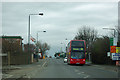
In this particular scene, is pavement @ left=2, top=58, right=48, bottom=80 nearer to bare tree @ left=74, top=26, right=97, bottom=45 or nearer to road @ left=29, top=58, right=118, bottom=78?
road @ left=29, top=58, right=118, bottom=78

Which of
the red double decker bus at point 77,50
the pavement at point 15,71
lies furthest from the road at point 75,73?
the red double decker bus at point 77,50

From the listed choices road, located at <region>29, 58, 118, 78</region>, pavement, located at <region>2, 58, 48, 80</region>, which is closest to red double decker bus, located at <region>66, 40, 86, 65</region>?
pavement, located at <region>2, 58, 48, 80</region>

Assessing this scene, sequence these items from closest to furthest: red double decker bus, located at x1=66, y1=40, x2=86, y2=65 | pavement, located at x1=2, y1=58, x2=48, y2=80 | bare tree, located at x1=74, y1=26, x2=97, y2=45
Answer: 1. pavement, located at x1=2, y1=58, x2=48, y2=80
2. red double decker bus, located at x1=66, y1=40, x2=86, y2=65
3. bare tree, located at x1=74, y1=26, x2=97, y2=45

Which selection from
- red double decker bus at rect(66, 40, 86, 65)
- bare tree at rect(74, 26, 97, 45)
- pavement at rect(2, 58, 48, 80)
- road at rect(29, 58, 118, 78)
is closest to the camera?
road at rect(29, 58, 118, 78)

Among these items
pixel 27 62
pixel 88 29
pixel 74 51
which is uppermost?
pixel 88 29

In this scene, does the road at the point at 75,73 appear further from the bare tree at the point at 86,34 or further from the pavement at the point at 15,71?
the bare tree at the point at 86,34

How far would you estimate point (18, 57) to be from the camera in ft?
121

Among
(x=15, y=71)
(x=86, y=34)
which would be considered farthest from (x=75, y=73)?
(x=86, y=34)

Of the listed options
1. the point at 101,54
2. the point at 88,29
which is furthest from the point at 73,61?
the point at 88,29

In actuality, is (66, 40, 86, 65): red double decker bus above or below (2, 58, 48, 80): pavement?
above

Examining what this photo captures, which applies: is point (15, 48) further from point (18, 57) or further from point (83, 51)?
point (83, 51)

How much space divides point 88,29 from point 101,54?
3821 centimetres

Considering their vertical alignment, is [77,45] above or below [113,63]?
above

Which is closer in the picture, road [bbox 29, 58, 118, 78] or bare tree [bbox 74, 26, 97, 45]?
road [bbox 29, 58, 118, 78]
